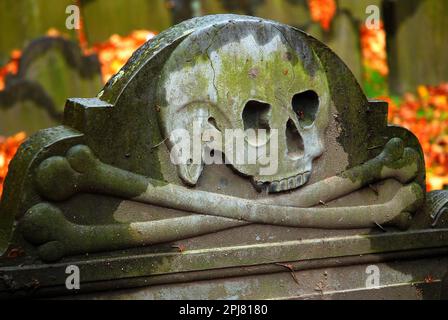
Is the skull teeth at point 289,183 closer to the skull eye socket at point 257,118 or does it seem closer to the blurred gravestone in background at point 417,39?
the skull eye socket at point 257,118

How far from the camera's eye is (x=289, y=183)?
313cm

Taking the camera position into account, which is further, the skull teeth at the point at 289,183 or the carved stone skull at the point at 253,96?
the skull teeth at the point at 289,183

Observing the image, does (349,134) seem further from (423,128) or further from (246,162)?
(423,128)

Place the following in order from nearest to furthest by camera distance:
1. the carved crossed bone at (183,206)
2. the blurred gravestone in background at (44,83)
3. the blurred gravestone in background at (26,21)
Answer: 1. the carved crossed bone at (183,206)
2. the blurred gravestone in background at (44,83)
3. the blurred gravestone in background at (26,21)

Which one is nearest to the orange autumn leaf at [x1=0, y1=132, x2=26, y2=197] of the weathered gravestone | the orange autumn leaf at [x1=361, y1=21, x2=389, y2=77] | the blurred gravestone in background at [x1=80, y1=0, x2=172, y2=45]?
the blurred gravestone in background at [x1=80, y1=0, x2=172, y2=45]

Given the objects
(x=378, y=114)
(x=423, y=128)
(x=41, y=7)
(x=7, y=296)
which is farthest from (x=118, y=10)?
(x=7, y=296)

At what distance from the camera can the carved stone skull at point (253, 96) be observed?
291 centimetres

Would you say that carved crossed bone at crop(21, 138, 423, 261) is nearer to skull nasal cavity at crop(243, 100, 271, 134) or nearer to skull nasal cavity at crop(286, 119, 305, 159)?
skull nasal cavity at crop(286, 119, 305, 159)

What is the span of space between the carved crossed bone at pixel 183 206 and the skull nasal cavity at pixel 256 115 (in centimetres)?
31

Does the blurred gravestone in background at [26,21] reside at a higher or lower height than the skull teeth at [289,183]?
higher

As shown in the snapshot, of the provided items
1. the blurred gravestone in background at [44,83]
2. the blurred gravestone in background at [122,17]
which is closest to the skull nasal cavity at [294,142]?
the blurred gravestone in background at [44,83]

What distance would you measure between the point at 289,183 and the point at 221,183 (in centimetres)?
30

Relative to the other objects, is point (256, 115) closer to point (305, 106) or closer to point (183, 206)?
point (305, 106)

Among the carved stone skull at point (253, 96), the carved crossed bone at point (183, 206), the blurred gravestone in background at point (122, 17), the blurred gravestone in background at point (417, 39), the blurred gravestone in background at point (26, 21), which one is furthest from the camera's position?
the blurred gravestone in background at point (122, 17)
